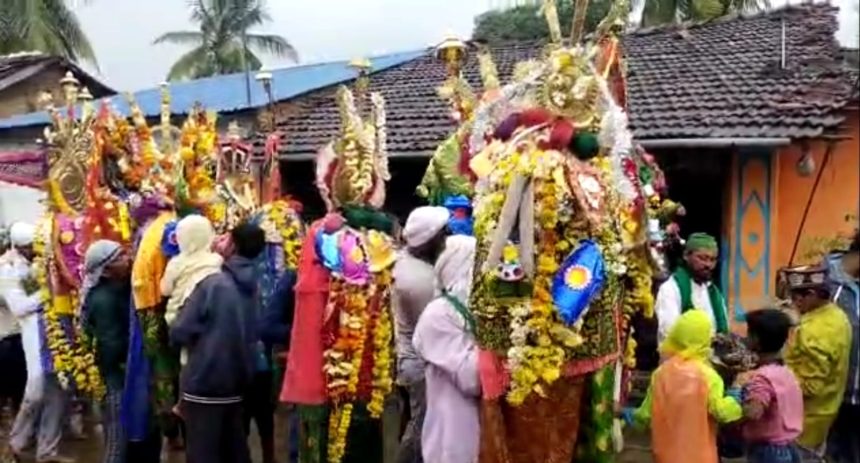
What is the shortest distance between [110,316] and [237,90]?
10.2 metres

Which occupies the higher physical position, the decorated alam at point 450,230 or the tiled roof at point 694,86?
the tiled roof at point 694,86

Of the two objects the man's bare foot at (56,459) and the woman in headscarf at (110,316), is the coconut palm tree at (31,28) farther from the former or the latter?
the woman in headscarf at (110,316)

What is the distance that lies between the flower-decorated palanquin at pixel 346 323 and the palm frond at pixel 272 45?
2697 cm

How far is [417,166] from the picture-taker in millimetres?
12445

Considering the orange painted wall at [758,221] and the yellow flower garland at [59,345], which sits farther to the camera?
the orange painted wall at [758,221]

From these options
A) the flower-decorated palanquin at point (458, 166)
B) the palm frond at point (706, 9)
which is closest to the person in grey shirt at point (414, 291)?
the flower-decorated palanquin at point (458, 166)

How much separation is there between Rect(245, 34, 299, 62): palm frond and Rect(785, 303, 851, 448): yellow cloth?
28.3 metres

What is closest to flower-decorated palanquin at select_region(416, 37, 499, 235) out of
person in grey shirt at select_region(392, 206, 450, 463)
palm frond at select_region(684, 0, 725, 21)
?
person in grey shirt at select_region(392, 206, 450, 463)

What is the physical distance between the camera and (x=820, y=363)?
480 centimetres

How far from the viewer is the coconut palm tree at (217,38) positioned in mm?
30828

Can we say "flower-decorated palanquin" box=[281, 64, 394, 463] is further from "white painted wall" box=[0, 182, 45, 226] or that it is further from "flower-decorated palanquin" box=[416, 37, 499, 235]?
"white painted wall" box=[0, 182, 45, 226]

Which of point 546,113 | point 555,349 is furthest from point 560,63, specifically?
point 555,349

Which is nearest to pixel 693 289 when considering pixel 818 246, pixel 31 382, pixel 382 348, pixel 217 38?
pixel 382 348

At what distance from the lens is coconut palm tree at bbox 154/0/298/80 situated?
30.8 meters
